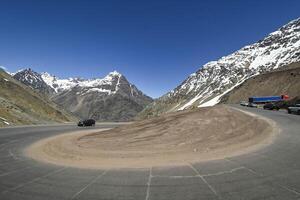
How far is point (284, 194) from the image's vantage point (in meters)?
10.6

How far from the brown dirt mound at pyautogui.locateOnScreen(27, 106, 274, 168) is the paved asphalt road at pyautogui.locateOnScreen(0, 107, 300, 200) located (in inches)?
77.1

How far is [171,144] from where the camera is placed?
23672 mm

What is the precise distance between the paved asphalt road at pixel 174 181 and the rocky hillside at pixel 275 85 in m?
109

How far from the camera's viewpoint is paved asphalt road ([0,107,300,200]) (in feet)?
37.3

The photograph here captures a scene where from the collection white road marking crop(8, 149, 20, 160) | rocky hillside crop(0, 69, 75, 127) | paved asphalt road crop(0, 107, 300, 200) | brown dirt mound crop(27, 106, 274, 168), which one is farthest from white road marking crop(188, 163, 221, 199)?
rocky hillside crop(0, 69, 75, 127)

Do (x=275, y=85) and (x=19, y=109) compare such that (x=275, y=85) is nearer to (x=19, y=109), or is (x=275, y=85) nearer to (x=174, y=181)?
(x=19, y=109)

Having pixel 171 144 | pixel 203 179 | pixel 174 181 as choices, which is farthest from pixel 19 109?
pixel 203 179

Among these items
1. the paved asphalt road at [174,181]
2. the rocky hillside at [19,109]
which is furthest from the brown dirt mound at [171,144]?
the rocky hillside at [19,109]

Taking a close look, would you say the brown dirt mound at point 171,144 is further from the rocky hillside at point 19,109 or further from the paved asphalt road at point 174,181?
the rocky hillside at point 19,109

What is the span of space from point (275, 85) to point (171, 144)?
13259 cm

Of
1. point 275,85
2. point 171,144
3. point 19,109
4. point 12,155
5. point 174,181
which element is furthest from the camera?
point 275,85

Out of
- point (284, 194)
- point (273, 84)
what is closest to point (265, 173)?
point (284, 194)

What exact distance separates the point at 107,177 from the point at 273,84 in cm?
14464

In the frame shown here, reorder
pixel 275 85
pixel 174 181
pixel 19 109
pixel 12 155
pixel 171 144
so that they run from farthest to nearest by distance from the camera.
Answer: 1. pixel 275 85
2. pixel 19 109
3. pixel 171 144
4. pixel 12 155
5. pixel 174 181
